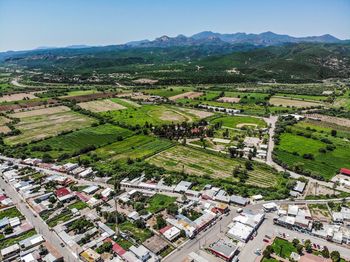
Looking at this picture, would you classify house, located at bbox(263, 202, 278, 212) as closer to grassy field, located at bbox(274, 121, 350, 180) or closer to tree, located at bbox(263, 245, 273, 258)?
tree, located at bbox(263, 245, 273, 258)

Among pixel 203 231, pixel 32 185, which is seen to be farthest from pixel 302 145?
pixel 32 185

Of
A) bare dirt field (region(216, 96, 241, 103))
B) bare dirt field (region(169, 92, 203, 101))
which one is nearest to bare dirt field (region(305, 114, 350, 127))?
bare dirt field (region(216, 96, 241, 103))

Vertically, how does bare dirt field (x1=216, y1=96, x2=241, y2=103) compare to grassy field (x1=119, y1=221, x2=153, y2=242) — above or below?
above

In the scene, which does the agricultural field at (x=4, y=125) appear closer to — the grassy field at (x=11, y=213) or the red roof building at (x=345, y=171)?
the grassy field at (x=11, y=213)

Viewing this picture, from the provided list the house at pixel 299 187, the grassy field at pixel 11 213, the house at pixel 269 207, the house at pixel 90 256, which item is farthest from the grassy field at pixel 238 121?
the grassy field at pixel 11 213

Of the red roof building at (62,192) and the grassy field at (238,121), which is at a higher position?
the grassy field at (238,121)
